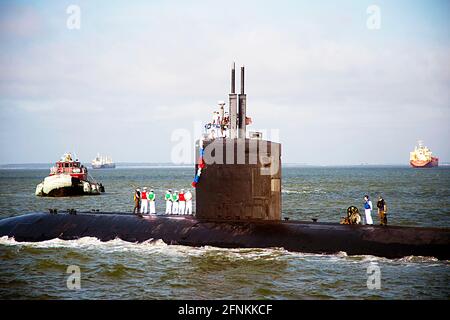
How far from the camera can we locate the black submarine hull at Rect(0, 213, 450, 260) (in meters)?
21.0

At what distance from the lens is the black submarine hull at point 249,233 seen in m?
21.0

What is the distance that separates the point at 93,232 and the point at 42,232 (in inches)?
119

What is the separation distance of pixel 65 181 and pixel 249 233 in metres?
58.9

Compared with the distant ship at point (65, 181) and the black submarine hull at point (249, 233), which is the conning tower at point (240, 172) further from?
the distant ship at point (65, 181)

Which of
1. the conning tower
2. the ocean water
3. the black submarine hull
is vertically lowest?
the ocean water

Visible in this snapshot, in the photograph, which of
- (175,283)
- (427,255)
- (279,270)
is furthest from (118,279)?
(427,255)

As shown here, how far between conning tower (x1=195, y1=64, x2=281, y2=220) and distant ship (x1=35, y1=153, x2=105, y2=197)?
5656cm

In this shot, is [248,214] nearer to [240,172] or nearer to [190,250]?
[240,172]

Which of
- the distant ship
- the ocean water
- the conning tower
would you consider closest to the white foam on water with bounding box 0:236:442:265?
the ocean water

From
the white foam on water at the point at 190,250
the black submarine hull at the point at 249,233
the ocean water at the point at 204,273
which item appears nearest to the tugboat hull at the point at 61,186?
the black submarine hull at the point at 249,233

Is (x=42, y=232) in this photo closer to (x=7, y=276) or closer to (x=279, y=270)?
(x=7, y=276)

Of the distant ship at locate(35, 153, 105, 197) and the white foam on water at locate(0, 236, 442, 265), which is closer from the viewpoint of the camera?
the white foam on water at locate(0, 236, 442, 265)

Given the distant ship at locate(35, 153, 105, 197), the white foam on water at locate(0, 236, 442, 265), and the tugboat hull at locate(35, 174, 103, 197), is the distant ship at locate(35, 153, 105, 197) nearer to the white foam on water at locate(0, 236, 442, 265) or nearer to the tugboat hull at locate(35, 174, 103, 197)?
the tugboat hull at locate(35, 174, 103, 197)

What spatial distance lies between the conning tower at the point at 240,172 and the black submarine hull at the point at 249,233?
0.62 m
